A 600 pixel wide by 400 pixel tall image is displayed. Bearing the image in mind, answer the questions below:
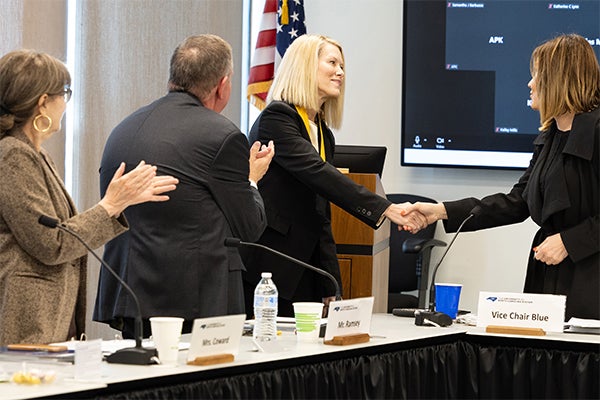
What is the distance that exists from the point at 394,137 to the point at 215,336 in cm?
426

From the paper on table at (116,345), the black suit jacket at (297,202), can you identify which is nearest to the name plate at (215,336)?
the paper on table at (116,345)

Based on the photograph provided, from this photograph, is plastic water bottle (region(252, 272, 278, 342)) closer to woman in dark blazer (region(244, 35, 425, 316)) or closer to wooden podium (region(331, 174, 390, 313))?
woman in dark blazer (region(244, 35, 425, 316))

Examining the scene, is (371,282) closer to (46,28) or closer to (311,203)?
(311,203)

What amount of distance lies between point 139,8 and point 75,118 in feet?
2.64

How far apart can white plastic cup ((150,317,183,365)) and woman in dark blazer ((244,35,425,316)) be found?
1.43 metres

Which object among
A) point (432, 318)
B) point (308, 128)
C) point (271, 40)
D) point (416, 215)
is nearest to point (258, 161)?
point (308, 128)

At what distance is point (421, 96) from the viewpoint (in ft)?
20.8

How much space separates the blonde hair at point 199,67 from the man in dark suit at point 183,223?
3.2 inches

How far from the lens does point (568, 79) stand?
3.67m

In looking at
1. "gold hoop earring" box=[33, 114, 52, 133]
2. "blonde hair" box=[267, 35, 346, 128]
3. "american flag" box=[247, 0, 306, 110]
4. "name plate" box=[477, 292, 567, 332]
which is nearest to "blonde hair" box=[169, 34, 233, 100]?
"gold hoop earring" box=[33, 114, 52, 133]

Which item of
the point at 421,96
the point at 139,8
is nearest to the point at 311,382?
the point at 139,8

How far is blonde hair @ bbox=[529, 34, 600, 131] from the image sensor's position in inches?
144

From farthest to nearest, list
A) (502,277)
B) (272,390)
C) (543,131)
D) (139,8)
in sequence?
(502,277), (139,8), (543,131), (272,390)

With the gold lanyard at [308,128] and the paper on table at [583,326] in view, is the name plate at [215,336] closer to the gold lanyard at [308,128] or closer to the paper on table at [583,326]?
the paper on table at [583,326]
